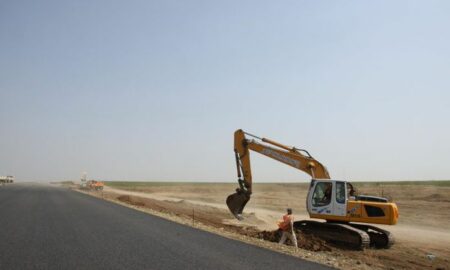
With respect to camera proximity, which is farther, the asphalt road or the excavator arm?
the excavator arm

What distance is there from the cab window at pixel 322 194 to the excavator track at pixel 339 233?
1058mm

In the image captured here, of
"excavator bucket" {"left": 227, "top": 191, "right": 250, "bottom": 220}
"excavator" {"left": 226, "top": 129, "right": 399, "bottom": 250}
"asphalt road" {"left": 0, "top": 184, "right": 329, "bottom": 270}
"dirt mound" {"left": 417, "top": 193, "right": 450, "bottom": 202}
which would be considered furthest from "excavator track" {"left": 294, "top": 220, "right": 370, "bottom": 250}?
"dirt mound" {"left": 417, "top": 193, "right": 450, "bottom": 202}

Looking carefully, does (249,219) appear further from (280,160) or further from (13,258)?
(13,258)

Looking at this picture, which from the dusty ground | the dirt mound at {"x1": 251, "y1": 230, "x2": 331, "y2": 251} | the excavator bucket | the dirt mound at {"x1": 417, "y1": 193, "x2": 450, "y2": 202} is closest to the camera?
the dusty ground

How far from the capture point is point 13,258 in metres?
10.7

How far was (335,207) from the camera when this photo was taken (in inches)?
746

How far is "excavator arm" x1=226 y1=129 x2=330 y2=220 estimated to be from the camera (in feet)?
68.2

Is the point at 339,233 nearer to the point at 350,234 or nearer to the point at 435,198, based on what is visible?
the point at 350,234

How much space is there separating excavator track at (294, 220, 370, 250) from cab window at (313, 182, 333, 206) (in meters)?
1.06

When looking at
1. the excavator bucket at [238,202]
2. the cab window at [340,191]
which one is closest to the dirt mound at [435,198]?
the cab window at [340,191]

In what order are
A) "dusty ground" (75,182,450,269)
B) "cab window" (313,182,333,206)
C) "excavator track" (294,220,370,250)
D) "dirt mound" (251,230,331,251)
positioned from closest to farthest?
"dusty ground" (75,182,450,269), "dirt mound" (251,230,331,251), "excavator track" (294,220,370,250), "cab window" (313,182,333,206)

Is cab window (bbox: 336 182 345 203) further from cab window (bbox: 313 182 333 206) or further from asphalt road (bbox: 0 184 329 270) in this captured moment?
asphalt road (bbox: 0 184 329 270)

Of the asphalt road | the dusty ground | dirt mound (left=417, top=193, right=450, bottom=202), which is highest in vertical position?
dirt mound (left=417, top=193, right=450, bottom=202)

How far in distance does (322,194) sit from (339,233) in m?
1.86
